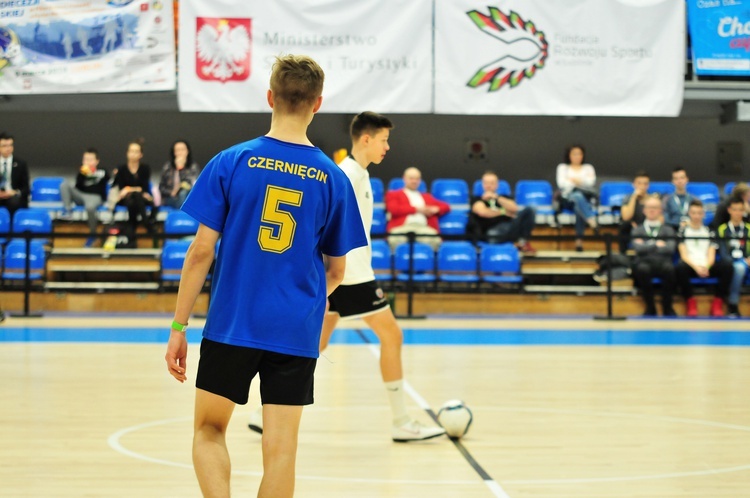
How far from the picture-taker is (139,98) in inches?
622

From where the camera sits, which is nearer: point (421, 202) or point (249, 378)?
point (249, 378)

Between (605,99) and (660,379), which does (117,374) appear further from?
(605,99)

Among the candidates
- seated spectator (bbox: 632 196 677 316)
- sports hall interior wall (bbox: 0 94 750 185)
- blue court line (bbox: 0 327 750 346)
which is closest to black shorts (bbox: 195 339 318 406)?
blue court line (bbox: 0 327 750 346)

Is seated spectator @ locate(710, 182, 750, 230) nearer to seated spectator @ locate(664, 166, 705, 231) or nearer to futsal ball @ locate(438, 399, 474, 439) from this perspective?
seated spectator @ locate(664, 166, 705, 231)

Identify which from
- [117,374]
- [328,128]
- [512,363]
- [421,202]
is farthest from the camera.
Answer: [328,128]

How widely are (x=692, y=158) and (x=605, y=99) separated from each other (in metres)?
3.76

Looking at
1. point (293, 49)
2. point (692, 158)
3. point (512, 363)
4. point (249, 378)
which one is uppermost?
point (293, 49)

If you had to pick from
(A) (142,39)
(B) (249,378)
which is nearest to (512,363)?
(B) (249,378)

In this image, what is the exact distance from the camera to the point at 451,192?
15805 millimetres

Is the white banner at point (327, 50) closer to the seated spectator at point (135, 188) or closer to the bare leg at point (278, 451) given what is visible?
the seated spectator at point (135, 188)

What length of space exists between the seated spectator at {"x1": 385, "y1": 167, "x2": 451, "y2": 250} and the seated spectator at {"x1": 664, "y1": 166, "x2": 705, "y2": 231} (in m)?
3.32

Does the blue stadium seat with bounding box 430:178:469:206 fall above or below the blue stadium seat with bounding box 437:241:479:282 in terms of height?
above

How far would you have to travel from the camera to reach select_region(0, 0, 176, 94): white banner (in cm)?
1464

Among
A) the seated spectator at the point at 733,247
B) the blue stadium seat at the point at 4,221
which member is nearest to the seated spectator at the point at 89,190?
the blue stadium seat at the point at 4,221
